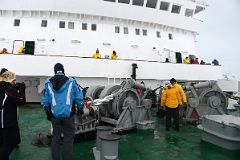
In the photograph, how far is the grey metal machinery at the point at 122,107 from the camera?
6180 mm

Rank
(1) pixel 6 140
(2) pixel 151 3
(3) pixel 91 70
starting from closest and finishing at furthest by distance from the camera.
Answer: (1) pixel 6 140 < (3) pixel 91 70 < (2) pixel 151 3

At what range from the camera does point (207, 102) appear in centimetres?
726

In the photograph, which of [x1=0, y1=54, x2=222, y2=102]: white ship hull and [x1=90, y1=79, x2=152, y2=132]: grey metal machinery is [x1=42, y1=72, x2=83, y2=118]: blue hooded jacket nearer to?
[x1=90, y1=79, x2=152, y2=132]: grey metal machinery

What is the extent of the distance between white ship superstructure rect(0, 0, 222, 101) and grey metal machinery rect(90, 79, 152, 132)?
170 inches

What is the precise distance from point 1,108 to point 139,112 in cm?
392

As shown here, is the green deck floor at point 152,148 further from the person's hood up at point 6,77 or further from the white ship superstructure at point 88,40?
the white ship superstructure at point 88,40

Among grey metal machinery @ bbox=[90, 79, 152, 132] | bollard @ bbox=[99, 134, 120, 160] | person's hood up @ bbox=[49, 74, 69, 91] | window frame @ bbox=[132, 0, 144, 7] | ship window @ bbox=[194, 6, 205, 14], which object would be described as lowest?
bollard @ bbox=[99, 134, 120, 160]

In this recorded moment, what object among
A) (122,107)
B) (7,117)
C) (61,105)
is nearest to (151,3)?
(122,107)

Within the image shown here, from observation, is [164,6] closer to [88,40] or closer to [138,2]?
[138,2]

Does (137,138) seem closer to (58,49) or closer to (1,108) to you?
(1,108)

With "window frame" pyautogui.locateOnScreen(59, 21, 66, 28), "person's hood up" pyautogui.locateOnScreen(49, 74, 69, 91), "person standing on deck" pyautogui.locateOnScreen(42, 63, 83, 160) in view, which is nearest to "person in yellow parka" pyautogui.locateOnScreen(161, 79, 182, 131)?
"person standing on deck" pyautogui.locateOnScreen(42, 63, 83, 160)

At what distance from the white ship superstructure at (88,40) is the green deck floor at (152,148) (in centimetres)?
422

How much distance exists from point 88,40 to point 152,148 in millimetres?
7644

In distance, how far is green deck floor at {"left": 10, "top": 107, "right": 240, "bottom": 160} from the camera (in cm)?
A: 462
